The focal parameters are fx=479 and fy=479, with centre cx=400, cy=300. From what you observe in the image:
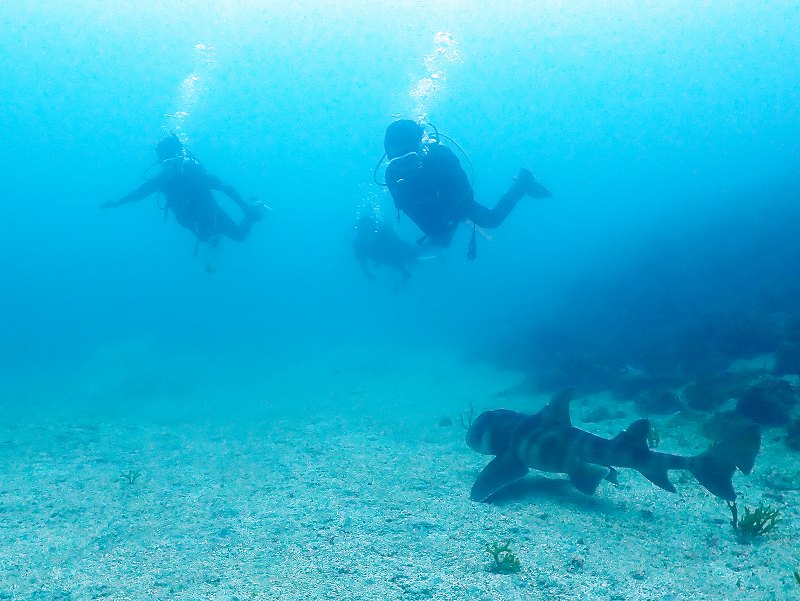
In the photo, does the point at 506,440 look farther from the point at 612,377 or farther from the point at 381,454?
the point at 612,377

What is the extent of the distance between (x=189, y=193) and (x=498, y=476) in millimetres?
10602

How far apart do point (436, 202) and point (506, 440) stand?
467 centimetres

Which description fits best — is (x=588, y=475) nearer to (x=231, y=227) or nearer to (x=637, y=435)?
(x=637, y=435)

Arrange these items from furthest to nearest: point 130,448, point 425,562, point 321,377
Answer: point 321,377, point 130,448, point 425,562

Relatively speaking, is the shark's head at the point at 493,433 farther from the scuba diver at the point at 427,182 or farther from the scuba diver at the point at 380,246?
the scuba diver at the point at 380,246

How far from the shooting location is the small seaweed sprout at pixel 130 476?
24.4ft

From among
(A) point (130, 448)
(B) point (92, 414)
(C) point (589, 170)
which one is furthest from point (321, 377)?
(C) point (589, 170)

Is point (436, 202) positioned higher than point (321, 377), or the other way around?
point (321, 377)

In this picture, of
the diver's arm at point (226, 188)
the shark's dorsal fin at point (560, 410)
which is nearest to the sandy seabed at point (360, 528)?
the shark's dorsal fin at point (560, 410)

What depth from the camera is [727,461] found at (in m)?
4.59

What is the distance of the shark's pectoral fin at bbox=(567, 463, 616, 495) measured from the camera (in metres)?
5.33

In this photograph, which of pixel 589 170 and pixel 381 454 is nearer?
pixel 381 454

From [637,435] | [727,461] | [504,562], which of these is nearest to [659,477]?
[637,435]

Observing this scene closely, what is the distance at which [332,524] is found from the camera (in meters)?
5.49
